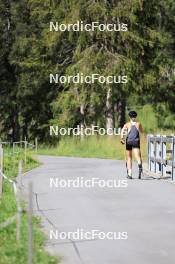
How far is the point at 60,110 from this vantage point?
46750 mm

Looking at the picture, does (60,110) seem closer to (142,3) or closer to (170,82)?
(142,3)

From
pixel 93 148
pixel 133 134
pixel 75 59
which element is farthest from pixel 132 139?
pixel 75 59

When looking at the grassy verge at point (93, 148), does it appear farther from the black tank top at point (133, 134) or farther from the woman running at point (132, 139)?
the black tank top at point (133, 134)

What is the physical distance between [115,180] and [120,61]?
2540 centimetres

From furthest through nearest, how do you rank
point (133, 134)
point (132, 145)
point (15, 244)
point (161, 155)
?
1. point (161, 155)
2. point (132, 145)
3. point (133, 134)
4. point (15, 244)

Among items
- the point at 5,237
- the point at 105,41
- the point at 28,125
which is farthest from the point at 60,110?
the point at 5,237

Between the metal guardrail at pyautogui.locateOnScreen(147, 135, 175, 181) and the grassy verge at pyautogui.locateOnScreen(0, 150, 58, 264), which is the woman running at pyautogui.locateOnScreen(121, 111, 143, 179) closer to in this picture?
→ the metal guardrail at pyautogui.locateOnScreen(147, 135, 175, 181)

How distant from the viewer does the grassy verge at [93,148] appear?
34031mm

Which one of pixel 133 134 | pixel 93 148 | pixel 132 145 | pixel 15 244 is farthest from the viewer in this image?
pixel 93 148

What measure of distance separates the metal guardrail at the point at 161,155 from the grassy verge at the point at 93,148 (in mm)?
9676

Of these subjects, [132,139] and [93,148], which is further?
[93,148]

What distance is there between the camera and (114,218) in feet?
38.3

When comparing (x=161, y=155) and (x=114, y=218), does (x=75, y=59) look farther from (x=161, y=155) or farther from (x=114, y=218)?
(x=114, y=218)

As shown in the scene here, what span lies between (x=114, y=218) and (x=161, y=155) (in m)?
8.62
